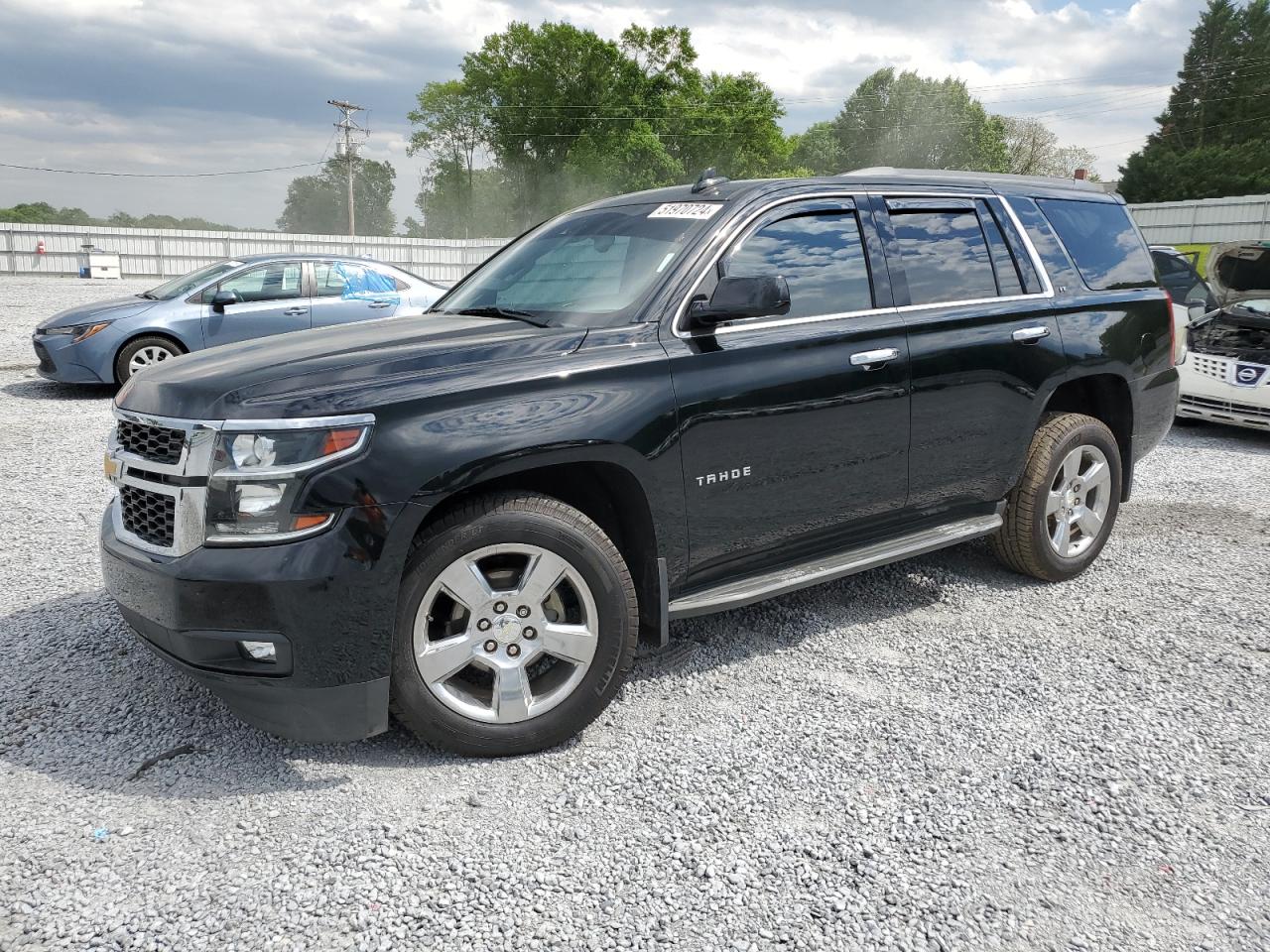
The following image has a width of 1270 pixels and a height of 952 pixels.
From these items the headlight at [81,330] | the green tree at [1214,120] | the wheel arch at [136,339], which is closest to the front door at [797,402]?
the wheel arch at [136,339]

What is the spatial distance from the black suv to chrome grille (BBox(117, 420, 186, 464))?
0.01 meters

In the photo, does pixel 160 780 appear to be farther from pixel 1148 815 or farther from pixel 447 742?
pixel 1148 815

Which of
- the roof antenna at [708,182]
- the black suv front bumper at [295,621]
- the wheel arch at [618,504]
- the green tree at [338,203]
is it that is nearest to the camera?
the black suv front bumper at [295,621]

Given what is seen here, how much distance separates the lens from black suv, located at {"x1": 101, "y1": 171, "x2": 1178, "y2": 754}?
286cm

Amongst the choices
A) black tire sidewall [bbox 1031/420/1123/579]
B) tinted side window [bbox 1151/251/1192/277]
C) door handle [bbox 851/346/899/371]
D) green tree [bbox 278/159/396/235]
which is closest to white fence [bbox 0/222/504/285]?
tinted side window [bbox 1151/251/1192/277]

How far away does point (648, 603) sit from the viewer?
3.48 metres

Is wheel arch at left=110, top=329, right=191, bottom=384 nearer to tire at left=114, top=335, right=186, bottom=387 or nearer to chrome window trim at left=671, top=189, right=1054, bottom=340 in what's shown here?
tire at left=114, top=335, right=186, bottom=387

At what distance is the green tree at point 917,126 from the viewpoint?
8006 centimetres

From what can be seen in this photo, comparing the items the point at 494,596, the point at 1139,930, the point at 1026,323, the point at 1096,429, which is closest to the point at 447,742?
the point at 494,596

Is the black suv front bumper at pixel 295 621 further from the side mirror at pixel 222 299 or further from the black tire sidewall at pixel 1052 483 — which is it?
the side mirror at pixel 222 299

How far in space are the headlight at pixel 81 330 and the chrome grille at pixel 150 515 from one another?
329 inches

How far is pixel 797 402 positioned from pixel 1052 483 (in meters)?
1.83

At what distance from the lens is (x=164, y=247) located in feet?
110

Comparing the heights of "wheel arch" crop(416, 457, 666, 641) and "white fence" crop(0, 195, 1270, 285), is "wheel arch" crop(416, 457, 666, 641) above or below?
below
